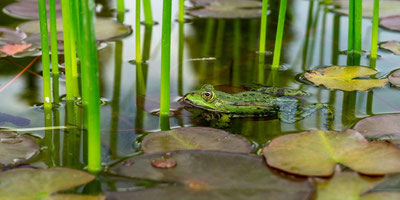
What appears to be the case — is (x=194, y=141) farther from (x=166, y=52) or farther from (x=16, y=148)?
(x=16, y=148)

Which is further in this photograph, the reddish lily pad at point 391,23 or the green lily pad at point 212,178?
the reddish lily pad at point 391,23

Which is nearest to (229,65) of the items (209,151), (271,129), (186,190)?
(271,129)

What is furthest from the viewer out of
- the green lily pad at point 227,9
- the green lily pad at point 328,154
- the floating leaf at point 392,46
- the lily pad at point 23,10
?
the green lily pad at point 227,9

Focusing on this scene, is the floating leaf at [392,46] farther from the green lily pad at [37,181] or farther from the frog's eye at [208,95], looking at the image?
the green lily pad at [37,181]

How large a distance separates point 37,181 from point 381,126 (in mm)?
1839

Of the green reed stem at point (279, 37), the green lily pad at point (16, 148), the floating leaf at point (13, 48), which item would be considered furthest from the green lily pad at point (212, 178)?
the floating leaf at point (13, 48)

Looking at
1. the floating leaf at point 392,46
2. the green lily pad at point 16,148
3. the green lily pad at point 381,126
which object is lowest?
the green lily pad at point 16,148

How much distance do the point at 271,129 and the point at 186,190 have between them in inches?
35.5

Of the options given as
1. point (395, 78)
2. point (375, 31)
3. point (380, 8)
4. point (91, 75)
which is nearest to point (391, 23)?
point (380, 8)

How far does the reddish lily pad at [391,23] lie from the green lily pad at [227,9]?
3.95 ft

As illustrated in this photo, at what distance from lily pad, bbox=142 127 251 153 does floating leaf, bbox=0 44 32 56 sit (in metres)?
1.95

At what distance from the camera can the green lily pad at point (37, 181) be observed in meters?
2.25

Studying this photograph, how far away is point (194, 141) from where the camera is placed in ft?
8.88

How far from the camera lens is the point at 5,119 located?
121 inches
